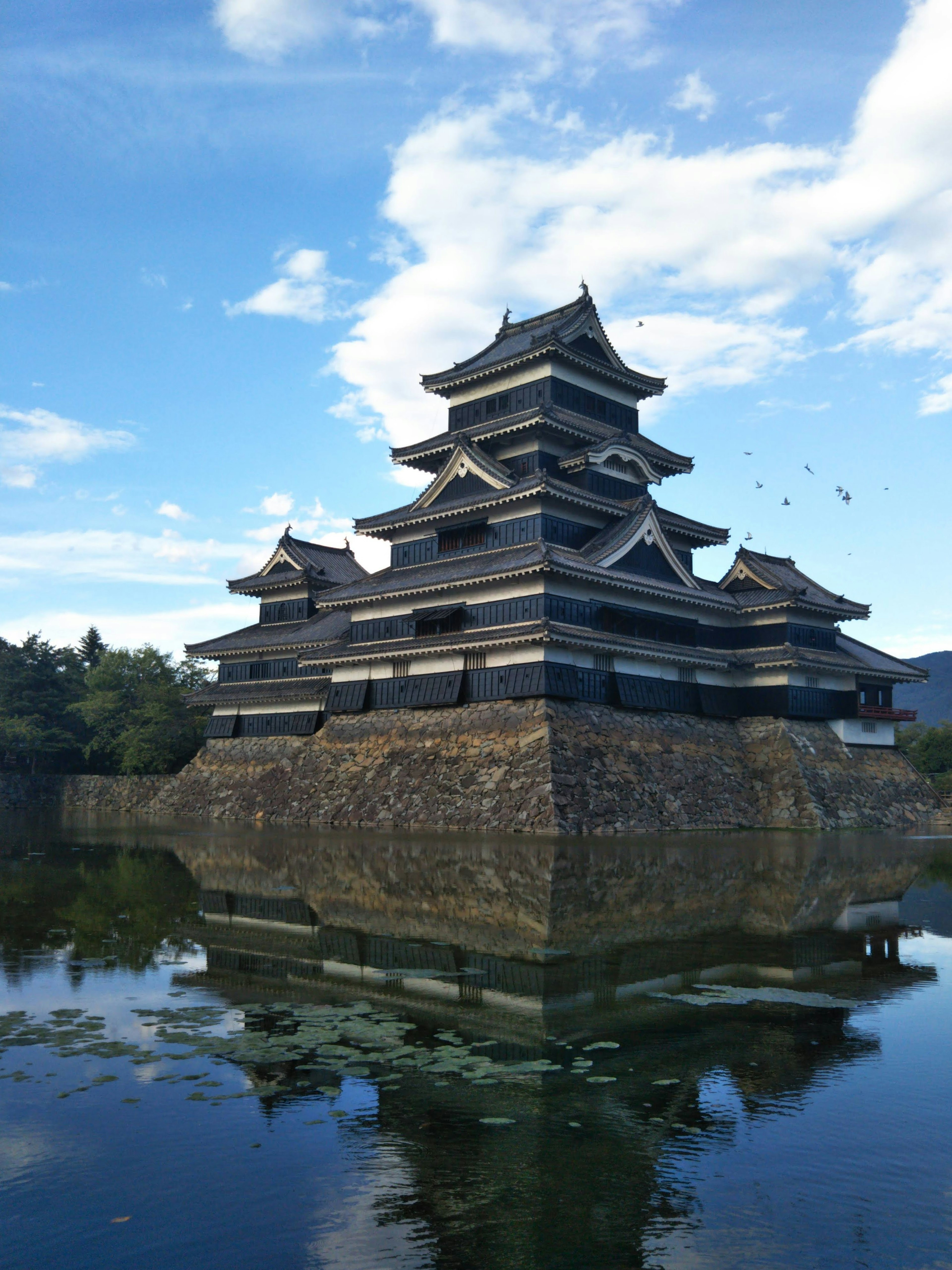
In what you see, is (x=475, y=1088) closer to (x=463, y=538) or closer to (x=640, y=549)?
(x=640, y=549)

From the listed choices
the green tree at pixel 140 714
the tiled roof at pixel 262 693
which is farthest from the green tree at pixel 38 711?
the tiled roof at pixel 262 693

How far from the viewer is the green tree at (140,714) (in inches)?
2387

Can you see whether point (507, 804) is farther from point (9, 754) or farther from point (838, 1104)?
point (9, 754)

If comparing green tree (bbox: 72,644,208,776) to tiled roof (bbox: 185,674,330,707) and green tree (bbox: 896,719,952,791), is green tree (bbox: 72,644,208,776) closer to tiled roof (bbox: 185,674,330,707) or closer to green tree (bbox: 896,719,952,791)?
tiled roof (bbox: 185,674,330,707)

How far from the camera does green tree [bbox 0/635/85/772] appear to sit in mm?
65312

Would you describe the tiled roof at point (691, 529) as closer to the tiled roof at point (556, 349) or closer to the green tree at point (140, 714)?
the tiled roof at point (556, 349)

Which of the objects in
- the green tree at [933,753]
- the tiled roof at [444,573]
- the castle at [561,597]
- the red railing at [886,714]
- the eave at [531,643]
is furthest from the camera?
the green tree at [933,753]

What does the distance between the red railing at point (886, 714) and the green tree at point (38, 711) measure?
52440 millimetres

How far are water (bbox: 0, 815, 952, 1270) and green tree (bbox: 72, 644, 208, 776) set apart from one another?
1901 inches

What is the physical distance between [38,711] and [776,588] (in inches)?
2048

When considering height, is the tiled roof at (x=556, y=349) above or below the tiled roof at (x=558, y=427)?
above

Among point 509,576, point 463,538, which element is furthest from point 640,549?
point 463,538

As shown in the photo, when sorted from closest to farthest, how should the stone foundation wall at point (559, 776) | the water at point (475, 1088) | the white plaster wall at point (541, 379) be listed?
the water at point (475, 1088), the stone foundation wall at point (559, 776), the white plaster wall at point (541, 379)

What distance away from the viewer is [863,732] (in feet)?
156
